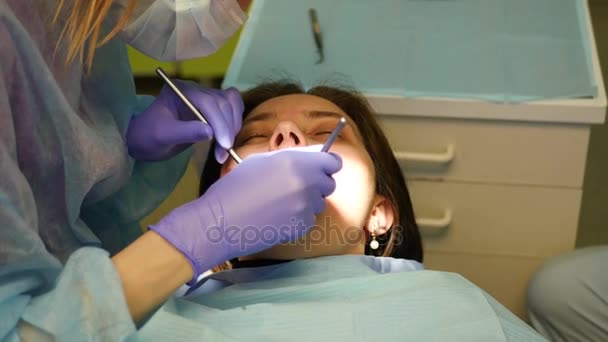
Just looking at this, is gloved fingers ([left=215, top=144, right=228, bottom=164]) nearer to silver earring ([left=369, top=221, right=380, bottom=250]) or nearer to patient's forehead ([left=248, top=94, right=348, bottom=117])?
patient's forehead ([left=248, top=94, right=348, bottom=117])

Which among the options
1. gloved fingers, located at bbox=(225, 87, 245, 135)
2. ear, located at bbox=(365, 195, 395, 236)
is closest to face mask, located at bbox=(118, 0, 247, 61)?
gloved fingers, located at bbox=(225, 87, 245, 135)

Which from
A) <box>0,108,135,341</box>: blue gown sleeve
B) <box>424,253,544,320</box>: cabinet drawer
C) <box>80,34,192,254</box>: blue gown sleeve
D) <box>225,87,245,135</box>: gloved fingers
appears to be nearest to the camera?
<box>0,108,135,341</box>: blue gown sleeve

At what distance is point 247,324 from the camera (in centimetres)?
95

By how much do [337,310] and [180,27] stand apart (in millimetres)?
430

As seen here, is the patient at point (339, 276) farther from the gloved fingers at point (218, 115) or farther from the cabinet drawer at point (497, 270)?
the cabinet drawer at point (497, 270)

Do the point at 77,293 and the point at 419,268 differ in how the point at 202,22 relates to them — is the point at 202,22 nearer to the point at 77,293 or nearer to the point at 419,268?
the point at 77,293

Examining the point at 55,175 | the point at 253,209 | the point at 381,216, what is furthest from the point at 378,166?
the point at 55,175

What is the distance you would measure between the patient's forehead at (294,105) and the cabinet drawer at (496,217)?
1.15 ft

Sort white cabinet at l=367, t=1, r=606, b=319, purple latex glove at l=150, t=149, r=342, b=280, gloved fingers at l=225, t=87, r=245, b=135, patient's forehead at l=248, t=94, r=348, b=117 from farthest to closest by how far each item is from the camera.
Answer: white cabinet at l=367, t=1, r=606, b=319 → patient's forehead at l=248, t=94, r=348, b=117 → gloved fingers at l=225, t=87, r=245, b=135 → purple latex glove at l=150, t=149, r=342, b=280

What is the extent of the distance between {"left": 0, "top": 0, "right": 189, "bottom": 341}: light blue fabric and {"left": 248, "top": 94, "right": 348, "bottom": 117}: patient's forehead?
10.3 inches

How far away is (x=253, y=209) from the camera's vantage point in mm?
918

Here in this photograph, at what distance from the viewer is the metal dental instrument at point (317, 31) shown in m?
1.59

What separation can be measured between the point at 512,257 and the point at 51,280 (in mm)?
1048

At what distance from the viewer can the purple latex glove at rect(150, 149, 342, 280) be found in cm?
86
